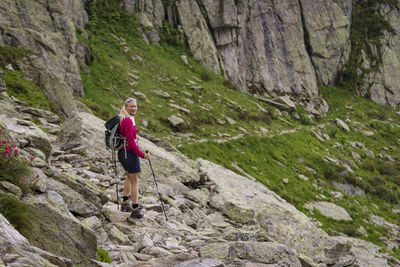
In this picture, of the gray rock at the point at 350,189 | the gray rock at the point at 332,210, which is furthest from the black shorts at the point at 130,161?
the gray rock at the point at 350,189

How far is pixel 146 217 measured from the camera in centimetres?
932

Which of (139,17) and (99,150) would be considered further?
(139,17)

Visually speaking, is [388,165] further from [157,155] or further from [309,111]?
[157,155]

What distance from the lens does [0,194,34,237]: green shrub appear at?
4.70m

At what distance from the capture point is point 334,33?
7231 centimetres

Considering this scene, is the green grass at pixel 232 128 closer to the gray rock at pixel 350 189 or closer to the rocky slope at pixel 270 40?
the gray rock at pixel 350 189

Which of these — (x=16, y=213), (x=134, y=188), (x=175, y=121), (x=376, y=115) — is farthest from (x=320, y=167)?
(x=376, y=115)

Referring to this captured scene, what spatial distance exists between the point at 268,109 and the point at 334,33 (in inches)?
1469

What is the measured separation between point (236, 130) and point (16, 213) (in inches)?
1292

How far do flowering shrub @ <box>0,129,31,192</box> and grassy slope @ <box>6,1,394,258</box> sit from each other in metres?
19.9

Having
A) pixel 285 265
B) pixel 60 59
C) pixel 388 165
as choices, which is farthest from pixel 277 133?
pixel 285 265

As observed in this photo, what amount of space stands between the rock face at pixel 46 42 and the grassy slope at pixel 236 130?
3.30 metres

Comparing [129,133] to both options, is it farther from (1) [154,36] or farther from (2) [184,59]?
(1) [154,36]

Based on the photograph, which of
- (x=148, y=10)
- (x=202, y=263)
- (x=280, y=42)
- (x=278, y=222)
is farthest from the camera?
(x=280, y=42)
